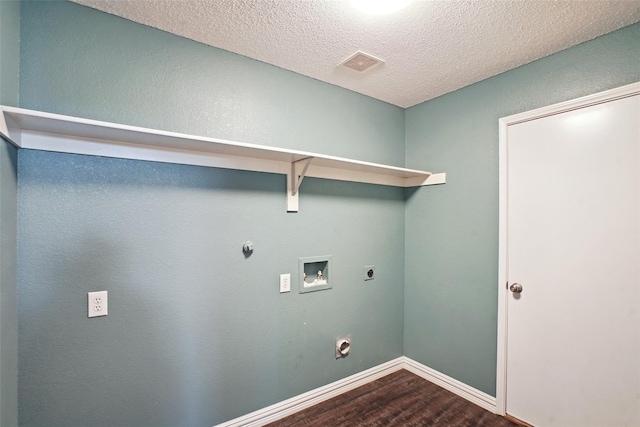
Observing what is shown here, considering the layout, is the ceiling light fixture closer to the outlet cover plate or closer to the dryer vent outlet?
the outlet cover plate

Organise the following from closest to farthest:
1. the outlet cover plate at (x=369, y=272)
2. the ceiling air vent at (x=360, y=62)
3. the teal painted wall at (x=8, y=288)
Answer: the teal painted wall at (x=8, y=288), the ceiling air vent at (x=360, y=62), the outlet cover plate at (x=369, y=272)

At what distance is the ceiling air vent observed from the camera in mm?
1921

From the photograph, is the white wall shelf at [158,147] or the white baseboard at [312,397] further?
the white baseboard at [312,397]

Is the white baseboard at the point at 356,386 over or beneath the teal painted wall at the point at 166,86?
beneath

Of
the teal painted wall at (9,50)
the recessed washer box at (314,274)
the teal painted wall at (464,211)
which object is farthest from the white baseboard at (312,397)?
the teal painted wall at (9,50)

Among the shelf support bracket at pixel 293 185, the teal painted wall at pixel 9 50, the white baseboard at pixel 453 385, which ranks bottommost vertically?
the white baseboard at pixel 453 385

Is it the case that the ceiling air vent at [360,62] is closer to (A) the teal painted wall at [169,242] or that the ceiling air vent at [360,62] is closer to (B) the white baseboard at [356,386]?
(A) the teal painted wall at [169,242]

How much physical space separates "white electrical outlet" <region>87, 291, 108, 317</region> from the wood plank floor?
51.2 inches

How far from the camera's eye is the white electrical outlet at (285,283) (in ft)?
6.80

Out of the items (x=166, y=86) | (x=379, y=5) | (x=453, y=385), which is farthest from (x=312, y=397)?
(x=379, y=5)

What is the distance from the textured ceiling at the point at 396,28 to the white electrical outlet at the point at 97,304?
1.46 m

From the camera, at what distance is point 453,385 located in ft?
7.86

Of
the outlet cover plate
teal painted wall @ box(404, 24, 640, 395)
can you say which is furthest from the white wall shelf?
the outlet cover plate

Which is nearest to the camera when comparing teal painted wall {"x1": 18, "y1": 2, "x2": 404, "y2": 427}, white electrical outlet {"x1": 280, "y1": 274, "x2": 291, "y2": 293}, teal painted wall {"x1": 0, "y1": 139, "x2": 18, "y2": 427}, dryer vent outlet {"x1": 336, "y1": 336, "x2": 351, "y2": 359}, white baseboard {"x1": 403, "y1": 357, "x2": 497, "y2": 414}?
teal painted wall {"x1": 0, "y1": 139, "x2": 18, "y2": 427}
